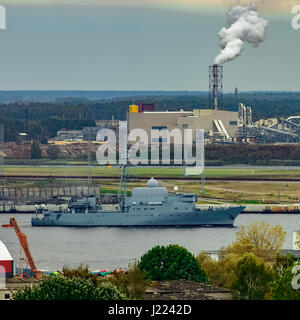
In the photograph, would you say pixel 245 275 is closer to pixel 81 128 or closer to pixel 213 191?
pixel 213 191

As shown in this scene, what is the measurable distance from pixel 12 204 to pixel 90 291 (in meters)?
28.7

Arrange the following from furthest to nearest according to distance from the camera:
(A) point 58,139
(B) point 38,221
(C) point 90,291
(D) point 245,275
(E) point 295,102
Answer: (E) point 295,102 < (A) point 58,139 < (B) point 38,221 < (D) point 245,275 < (C) point 90,291

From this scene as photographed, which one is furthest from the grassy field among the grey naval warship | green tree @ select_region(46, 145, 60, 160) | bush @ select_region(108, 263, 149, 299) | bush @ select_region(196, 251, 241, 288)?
bush @ select_region(108, 263, 149, 299)

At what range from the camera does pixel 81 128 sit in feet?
265

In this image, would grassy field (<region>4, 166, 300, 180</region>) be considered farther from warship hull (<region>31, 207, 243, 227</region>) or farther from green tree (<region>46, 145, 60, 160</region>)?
warship hull (<region>31, 207, 243, 227</region>)

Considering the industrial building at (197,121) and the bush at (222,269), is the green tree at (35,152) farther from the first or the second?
the bush at (222,269)

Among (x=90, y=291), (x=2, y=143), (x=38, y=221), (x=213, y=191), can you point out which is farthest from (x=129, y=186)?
(x=90, y=291)

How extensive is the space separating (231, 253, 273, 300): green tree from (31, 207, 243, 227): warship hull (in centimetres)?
1854

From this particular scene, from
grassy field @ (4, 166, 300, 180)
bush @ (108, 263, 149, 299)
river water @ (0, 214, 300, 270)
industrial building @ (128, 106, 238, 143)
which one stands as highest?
industrial building @ (128, 106, 238, 143)

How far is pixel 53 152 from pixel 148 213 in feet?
95.7

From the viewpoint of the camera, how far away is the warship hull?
120 feet

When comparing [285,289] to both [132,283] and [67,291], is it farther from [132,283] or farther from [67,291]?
[67,291]
